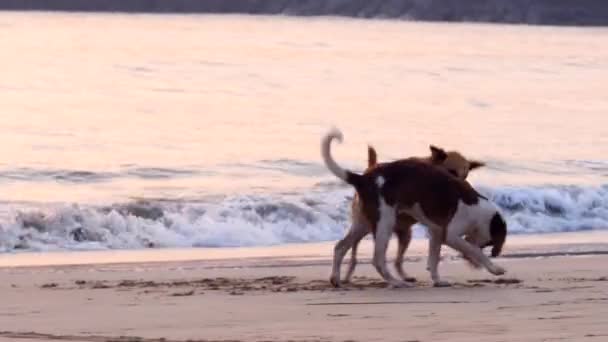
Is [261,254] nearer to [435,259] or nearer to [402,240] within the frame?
[402,240]

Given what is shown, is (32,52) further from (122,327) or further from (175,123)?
(122,327)

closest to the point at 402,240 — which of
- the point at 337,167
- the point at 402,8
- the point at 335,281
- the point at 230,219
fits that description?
the point at 335,281

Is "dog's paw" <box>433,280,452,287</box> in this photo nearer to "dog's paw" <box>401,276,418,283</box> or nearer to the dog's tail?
"dog's paw" <box>401,276,418,283</box>

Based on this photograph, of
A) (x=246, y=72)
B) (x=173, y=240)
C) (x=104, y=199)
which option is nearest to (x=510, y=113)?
(x=246, y=72)

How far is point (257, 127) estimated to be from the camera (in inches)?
1154

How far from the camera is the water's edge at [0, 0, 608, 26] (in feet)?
275

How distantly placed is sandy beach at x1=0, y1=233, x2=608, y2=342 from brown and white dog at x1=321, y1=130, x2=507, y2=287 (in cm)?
26

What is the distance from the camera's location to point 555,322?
8430 millimetres

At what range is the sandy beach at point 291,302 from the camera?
811cm

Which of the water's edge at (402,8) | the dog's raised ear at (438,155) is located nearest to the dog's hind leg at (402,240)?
the dog's raised ear at (438,155)

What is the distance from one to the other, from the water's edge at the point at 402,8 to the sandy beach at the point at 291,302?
6965cm

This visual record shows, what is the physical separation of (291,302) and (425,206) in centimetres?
118

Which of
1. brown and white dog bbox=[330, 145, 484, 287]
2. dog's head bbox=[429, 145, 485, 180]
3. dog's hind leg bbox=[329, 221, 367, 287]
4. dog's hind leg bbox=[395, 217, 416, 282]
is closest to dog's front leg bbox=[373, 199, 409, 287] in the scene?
brown and white dog bbox=[330, 145, 484, 287]

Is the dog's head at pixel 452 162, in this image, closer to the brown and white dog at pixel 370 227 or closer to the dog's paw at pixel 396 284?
the brown and white dog at pixel 370 227
